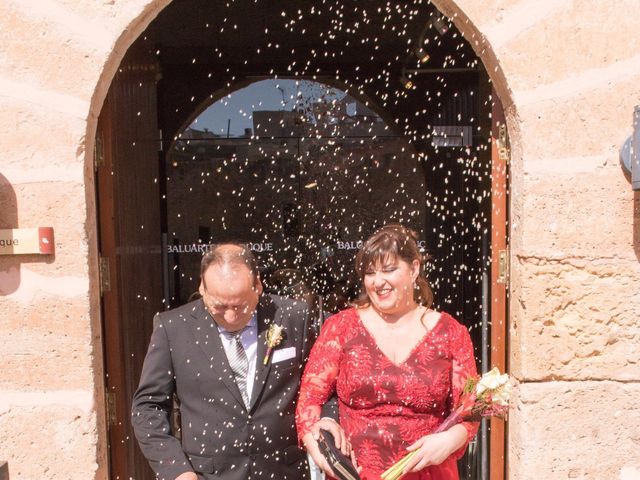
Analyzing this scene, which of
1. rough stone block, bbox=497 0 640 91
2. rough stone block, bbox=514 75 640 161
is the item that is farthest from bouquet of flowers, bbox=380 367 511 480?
rough stone block, bbox=497 0 640 91

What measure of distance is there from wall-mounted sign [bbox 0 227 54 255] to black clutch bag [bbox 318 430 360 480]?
4.12 ft

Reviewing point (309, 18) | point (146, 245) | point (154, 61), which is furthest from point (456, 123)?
point (146, 245)

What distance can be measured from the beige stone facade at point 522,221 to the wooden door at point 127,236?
176mm

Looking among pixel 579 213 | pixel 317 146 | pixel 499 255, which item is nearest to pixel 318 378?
pixel 499 255

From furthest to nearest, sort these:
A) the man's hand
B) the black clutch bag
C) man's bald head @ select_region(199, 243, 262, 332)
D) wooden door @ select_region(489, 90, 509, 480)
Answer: wooden door @ select_region(489, 90, 509, 480)
man's bald head @ select_region(199, 243, 262, 332)
the man's hand
the black clutch bag

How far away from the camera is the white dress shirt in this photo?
2.26m

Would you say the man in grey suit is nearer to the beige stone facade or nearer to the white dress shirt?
the white dress shirt

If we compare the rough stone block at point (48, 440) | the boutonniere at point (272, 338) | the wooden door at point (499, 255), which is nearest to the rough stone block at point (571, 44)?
the wooden door at point (499, 255)

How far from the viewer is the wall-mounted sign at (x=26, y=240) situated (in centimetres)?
225

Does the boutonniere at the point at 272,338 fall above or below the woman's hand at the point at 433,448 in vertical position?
above

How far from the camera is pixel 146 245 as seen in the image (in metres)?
3.72

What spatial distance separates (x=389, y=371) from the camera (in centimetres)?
A: 209

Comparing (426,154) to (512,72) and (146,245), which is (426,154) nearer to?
(146,245)

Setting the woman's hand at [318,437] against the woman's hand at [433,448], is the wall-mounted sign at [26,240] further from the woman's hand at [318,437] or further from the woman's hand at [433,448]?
the woman's hand at [433,448]
